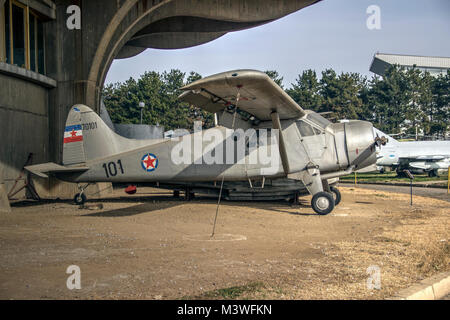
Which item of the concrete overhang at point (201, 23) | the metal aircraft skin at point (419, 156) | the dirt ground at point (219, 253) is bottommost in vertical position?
the dirt ground at point (219, 253)

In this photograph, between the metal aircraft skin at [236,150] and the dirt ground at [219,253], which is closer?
the dirt ground at [219,253]

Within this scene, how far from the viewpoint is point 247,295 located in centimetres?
403

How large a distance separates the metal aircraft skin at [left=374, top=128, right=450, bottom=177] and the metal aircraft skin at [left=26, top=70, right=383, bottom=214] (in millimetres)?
25171

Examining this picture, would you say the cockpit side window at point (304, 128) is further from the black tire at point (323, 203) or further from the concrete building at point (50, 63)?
the concrete building at point (50, 63)

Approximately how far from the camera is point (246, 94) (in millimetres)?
9562

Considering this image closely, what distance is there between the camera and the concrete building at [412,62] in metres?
93.6

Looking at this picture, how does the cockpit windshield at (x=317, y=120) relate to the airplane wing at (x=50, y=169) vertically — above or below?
above

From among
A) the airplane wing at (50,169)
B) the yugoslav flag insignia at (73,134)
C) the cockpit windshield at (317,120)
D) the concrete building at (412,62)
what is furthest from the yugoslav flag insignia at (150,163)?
the concrete building at (412,62)

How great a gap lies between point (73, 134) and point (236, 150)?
237 inches

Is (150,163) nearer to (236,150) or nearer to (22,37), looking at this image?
(236,150)

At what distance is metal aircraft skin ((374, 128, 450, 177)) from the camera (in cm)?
3359

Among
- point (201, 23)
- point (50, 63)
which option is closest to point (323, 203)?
point (50, 63)

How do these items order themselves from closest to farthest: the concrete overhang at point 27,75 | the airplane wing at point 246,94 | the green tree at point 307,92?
the airplane wing at point 246,94 → the concrete overhang at point 27,75 → the green tree at point 307,92
